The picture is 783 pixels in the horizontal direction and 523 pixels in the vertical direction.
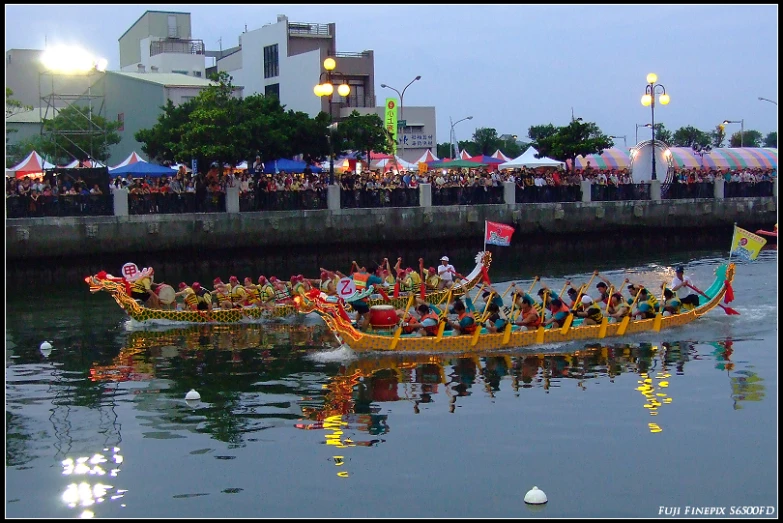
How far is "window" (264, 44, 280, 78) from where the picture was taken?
73750 millimetres

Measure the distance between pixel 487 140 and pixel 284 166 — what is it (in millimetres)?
62373

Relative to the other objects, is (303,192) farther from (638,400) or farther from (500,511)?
(500,511)

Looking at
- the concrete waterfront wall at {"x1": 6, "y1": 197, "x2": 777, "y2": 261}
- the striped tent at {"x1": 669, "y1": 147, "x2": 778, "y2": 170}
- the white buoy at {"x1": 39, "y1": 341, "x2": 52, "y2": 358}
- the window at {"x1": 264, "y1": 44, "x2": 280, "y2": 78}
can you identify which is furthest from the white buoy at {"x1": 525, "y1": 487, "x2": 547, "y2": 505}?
the window at {"x1": 264, "y1": 44, "x2": 280, "y2": 78}

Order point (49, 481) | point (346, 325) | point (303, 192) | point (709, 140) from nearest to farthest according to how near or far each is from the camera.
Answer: point (49, 481), point (346, 325), point (303, 192), point (709, 140)

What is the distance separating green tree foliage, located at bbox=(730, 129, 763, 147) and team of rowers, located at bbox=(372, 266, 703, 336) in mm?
92164

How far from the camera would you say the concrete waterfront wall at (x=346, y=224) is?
37531 mm

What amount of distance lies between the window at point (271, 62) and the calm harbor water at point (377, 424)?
47.9 metres

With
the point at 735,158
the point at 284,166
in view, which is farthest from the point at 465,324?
the point at 735,158

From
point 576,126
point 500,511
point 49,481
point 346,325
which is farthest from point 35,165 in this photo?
point 500,511

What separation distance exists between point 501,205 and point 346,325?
76.7 ft

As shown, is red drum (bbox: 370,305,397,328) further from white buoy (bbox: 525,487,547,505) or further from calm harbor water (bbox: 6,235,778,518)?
white buoy (bbox: 525,487,547,505)

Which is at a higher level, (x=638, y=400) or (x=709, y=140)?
(x=709, y=140)

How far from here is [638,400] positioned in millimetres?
19125

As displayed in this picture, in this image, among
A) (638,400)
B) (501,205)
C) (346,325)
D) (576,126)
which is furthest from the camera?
(576,126)
